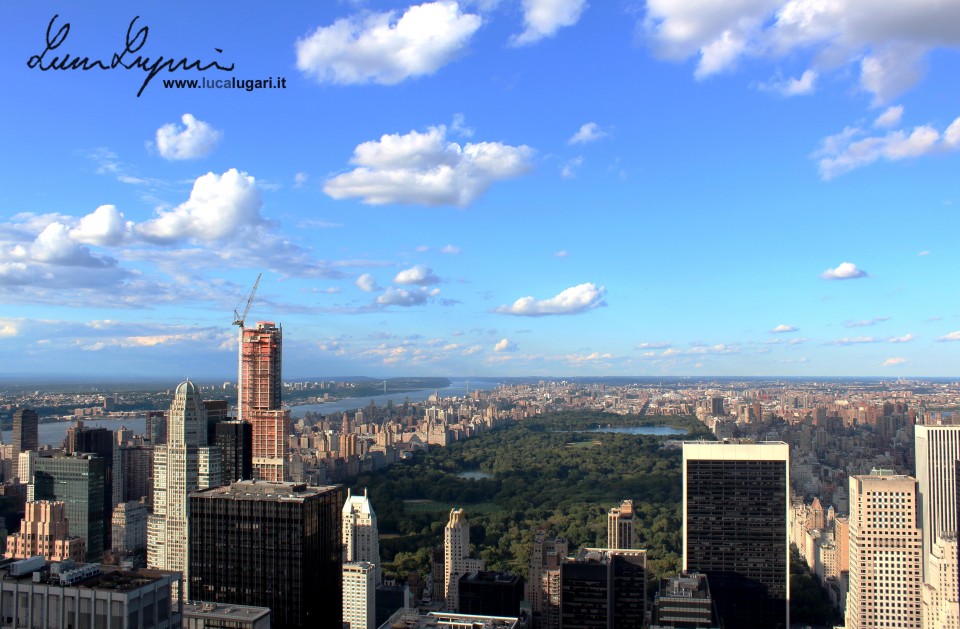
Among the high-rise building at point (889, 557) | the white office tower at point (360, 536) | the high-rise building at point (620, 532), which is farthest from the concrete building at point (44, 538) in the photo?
the high-rise building at point (889, 557)

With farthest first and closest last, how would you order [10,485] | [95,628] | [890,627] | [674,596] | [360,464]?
[360,464] < [10,485] < [890,627] < [674,596] < [95,628]

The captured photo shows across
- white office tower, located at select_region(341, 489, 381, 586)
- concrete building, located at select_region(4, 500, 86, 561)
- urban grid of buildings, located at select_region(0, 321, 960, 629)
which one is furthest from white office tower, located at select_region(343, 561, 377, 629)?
concrete building, located at select_region(4, 500, 86, 561)

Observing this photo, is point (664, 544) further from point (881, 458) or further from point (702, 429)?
point (702, 429)

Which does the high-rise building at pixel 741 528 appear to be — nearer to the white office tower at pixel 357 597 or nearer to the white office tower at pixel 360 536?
the white office tower at pixel 357 597

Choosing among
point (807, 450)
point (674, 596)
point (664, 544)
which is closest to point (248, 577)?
point (674, 596)

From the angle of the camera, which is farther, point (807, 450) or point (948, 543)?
point (807, 450)

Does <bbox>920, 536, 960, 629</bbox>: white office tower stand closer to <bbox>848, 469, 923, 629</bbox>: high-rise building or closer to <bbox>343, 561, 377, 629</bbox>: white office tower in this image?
<bbox>848, 469, 923, 629</bbox>: high-rise building
